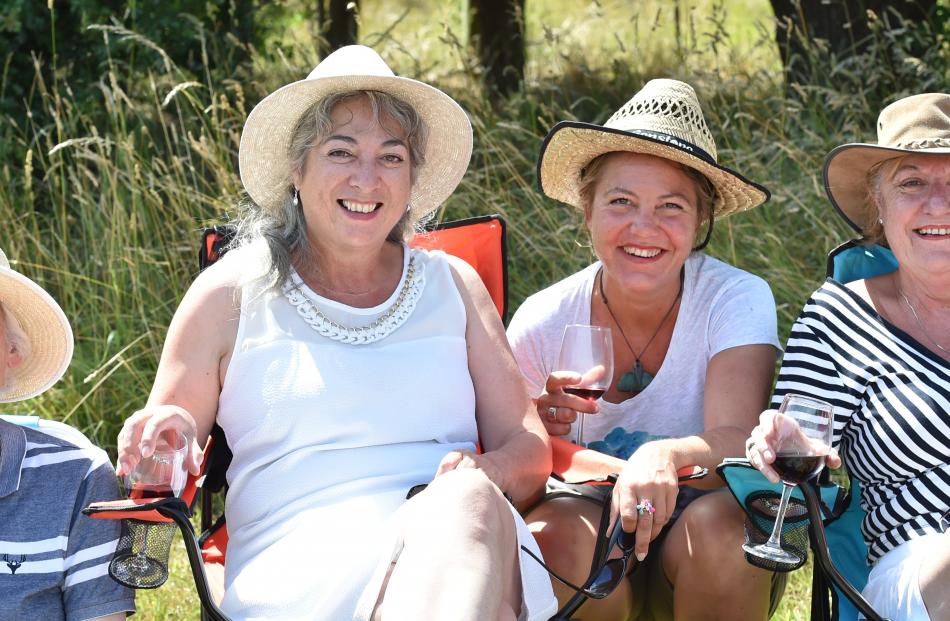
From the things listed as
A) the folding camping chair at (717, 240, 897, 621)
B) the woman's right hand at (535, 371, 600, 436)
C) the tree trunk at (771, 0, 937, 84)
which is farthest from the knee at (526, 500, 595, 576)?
the tree trunk at (771, 0, 937, 84)

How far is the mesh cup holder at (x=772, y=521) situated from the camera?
2.76 m

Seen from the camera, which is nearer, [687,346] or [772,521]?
[772,521]

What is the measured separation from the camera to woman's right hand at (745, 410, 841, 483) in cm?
257

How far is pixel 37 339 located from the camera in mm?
2746

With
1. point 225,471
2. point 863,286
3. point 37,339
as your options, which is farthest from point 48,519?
point 863,286

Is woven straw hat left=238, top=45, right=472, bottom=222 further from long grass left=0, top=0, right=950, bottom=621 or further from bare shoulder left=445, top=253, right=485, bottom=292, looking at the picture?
long grass left=0, top=0, right=950, bottom=621

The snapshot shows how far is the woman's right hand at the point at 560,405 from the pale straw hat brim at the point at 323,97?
645mm

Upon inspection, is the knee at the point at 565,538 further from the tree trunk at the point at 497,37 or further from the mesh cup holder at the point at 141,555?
the tree trunk at the point at 497,37

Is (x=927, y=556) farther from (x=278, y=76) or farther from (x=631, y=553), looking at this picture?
(x=278, y=76)

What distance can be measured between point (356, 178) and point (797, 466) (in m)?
1.24

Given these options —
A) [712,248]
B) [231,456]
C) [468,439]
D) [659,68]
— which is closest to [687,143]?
[468,439]

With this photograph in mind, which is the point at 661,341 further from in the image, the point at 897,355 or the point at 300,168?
the point at 300,168

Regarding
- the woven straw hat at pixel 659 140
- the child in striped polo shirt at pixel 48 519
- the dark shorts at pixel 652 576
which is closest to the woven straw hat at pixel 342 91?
the woven straw hat at pixel 659 140

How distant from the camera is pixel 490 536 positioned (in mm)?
2475
